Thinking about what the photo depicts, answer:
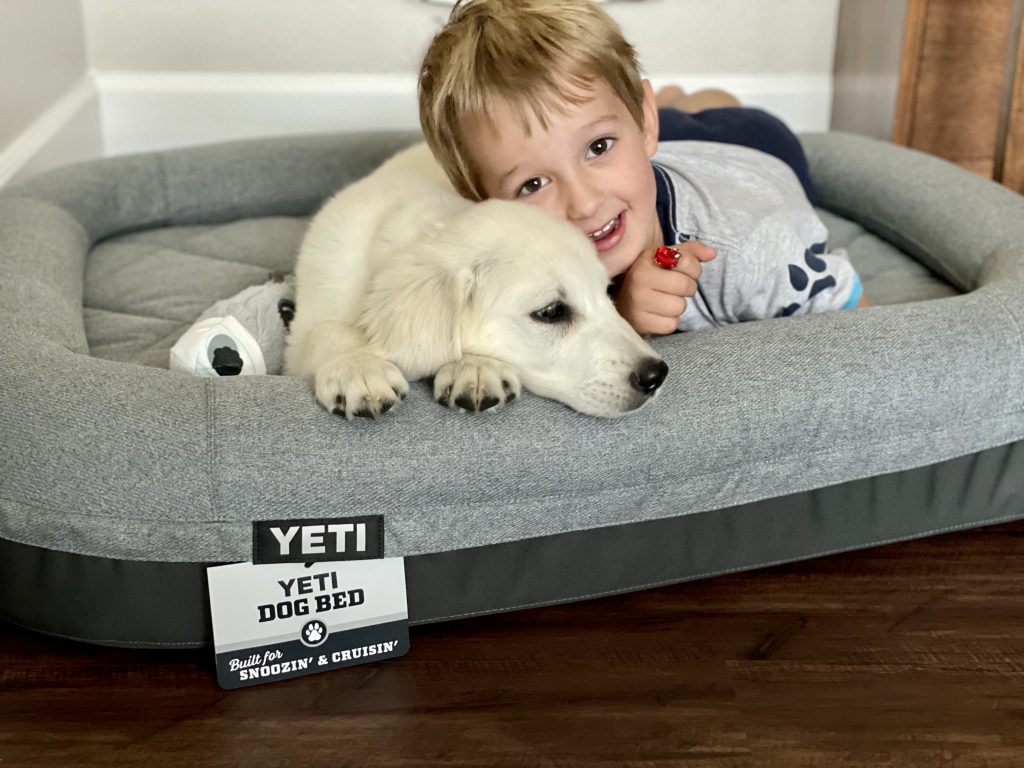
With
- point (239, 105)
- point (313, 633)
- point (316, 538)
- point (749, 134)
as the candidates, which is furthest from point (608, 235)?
point (239, 105)

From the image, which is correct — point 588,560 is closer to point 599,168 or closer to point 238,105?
point 599,168

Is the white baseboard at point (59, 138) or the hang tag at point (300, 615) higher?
the white baseboard at point (59, 138)

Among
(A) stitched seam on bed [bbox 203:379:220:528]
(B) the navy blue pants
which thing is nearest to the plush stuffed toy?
(A) stitched seam on bed [bbox 203:379:220:528]

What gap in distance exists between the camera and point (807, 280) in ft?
8.04

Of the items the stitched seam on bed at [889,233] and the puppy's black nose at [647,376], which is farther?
the stitched seam on bed at [889,233]

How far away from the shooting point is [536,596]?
6.70ft

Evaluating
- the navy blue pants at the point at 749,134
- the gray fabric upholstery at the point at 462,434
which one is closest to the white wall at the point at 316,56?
the navy blue pants at the point at 749,134

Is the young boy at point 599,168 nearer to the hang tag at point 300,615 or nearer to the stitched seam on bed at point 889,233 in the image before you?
the stitched seam on bed at point 889,233

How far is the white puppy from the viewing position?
187 cm

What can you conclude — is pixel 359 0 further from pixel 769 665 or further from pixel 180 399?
pixel 769 665

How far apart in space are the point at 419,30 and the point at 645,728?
12.1 ft

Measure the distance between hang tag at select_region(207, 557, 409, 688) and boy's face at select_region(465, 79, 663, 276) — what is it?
853mm

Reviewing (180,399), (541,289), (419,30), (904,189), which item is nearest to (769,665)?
(541,289)

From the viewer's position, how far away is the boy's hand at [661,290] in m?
2.18
